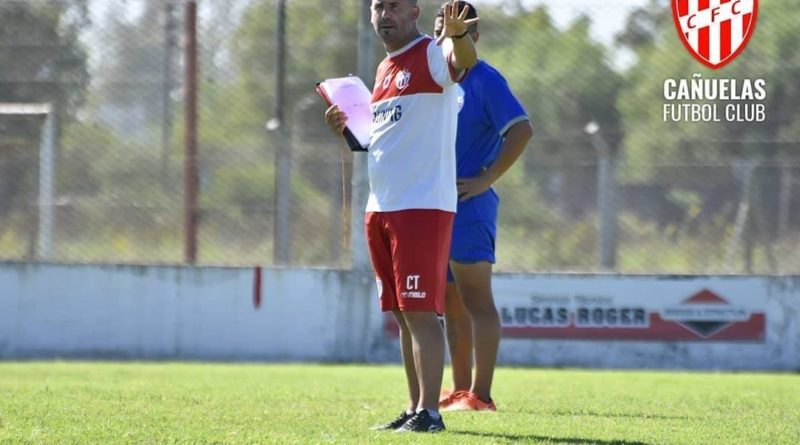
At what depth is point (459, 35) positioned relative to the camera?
5777mm

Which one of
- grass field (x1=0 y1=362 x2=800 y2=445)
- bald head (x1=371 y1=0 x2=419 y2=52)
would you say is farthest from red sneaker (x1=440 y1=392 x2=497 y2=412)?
bald head (x1=371 y1=0 x2=419 y2=52)

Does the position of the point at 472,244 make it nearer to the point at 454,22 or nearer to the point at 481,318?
the point at 481,318

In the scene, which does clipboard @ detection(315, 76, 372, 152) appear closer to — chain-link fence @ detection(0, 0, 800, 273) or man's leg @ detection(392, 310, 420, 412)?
man's leg @ detection(392, 310, 420, 412)

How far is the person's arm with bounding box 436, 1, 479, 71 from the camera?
227 inches

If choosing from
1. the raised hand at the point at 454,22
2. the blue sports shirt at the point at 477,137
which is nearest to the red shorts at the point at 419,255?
the raised hand at the point at 454,22

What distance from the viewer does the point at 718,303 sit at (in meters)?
11.5

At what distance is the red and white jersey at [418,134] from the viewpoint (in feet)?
20.1

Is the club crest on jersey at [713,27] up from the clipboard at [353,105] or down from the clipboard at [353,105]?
up

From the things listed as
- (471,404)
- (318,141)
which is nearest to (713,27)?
(318,141)

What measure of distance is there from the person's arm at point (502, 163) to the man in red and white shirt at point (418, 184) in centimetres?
87

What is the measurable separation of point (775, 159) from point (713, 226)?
703mm

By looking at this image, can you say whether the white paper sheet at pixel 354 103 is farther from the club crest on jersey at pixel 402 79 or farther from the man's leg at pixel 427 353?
the man's leg at pixel 427 353

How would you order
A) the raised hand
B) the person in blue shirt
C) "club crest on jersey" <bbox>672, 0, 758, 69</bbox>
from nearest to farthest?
the raised hand
the person in blue shirt
"club crest on jersey" <bbox>672, 0, 758, 69</bbox>

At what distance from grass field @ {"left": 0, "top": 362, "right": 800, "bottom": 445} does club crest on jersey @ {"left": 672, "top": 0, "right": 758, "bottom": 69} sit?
8.80 ft
